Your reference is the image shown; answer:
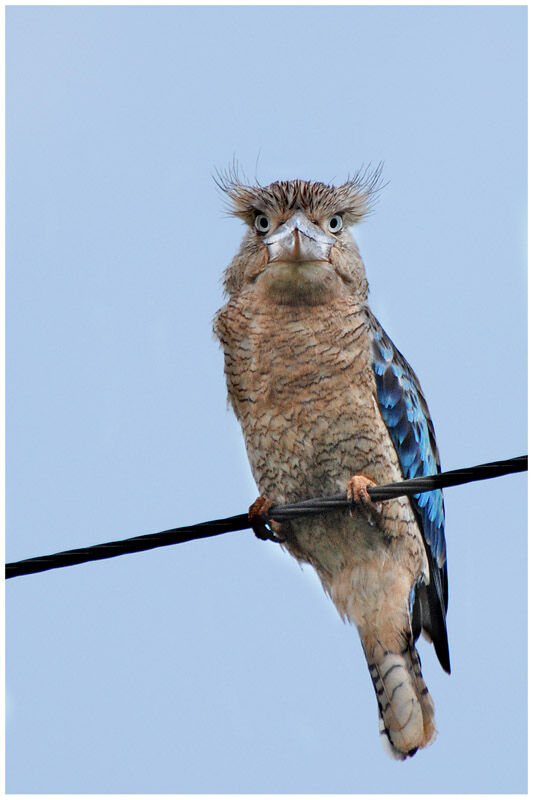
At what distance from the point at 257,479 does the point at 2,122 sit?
102 inches

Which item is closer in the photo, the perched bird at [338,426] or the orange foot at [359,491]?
the orange foot at [359,491]

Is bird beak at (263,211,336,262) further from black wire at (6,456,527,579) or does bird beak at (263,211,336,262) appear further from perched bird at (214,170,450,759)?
black wire at (6,456,527,579)

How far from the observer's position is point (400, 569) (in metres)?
6.28

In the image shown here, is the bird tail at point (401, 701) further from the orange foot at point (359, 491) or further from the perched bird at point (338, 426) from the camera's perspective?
the orange foot at point (359, 491)

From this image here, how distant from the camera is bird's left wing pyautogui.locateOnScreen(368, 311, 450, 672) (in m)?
6.10

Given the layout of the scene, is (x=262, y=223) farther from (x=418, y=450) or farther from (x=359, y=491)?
(x=359, y=491)

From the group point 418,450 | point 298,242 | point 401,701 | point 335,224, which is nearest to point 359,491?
point 418,450

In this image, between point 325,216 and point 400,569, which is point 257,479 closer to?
point 400,569

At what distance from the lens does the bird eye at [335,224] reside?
655 cm

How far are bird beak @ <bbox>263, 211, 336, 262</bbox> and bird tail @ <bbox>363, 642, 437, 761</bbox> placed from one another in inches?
90.8

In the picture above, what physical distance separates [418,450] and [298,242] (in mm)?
1365

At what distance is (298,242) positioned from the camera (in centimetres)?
607

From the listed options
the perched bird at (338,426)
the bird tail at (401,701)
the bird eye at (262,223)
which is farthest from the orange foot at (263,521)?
the bird eye at (262,223)

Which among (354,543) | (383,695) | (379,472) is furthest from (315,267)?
(383,695)
